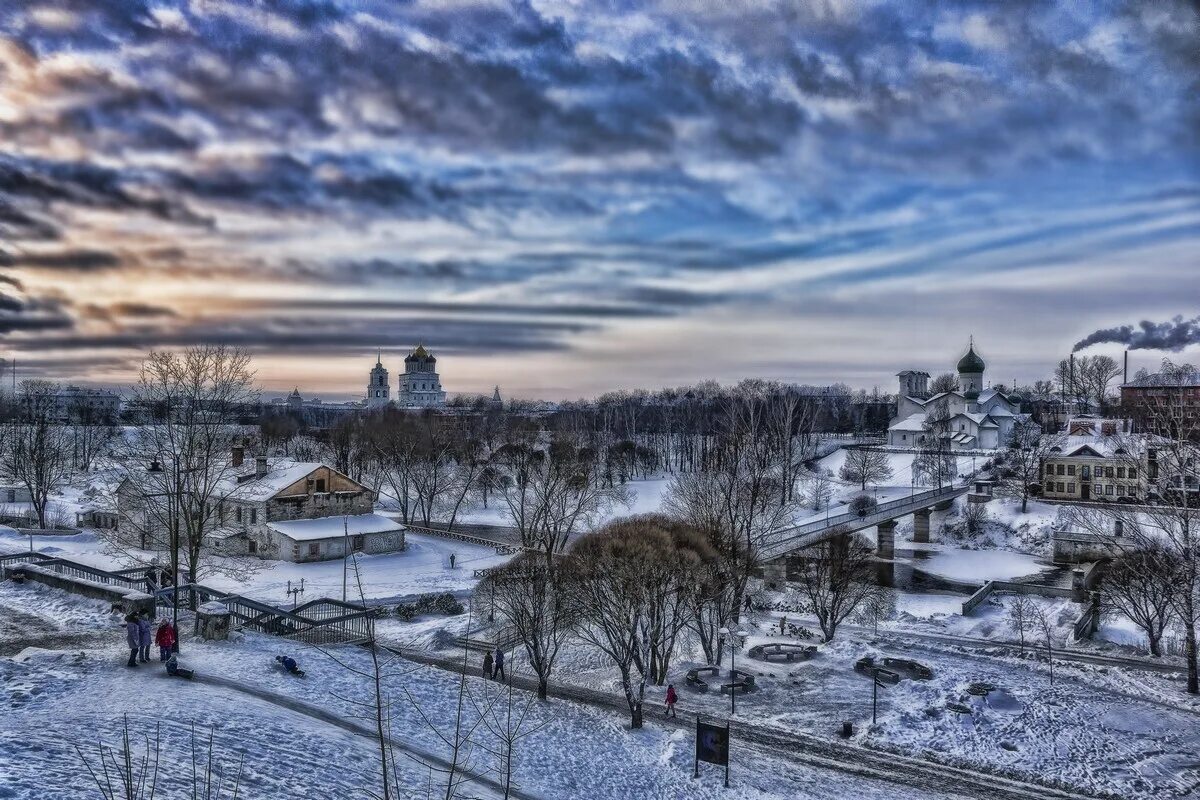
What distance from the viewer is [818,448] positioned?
4237 inches

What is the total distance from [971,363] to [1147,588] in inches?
3112

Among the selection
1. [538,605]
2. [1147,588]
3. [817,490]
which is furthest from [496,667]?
[817,490]

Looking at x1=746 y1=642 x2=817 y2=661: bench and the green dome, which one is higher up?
the green dome

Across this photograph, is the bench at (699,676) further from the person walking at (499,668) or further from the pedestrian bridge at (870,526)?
the pedestrian bridge at (870,526)

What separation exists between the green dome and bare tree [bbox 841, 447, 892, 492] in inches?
1081

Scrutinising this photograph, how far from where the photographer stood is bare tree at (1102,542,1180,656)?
32.6 metres

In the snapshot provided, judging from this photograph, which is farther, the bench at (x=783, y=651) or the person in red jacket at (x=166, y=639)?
the bench at (x=783, y=651)

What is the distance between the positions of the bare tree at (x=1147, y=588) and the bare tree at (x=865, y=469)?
45.2 m

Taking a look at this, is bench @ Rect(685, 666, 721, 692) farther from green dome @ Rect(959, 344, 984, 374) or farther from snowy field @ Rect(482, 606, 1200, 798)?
green dome @ Rect(959, 344, 984, 374)

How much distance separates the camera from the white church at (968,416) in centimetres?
9981

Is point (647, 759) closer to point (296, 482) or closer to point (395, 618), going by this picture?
point (395, 618)

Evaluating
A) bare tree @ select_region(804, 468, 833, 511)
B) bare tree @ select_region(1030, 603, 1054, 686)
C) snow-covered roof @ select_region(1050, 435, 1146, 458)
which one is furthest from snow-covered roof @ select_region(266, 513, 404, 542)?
snow-covered roof @ select_region(1050, 435, 1146, 458)

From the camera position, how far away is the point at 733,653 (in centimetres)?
2811

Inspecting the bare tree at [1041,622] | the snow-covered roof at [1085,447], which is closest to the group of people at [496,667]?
the bare tree at [1041,622]
